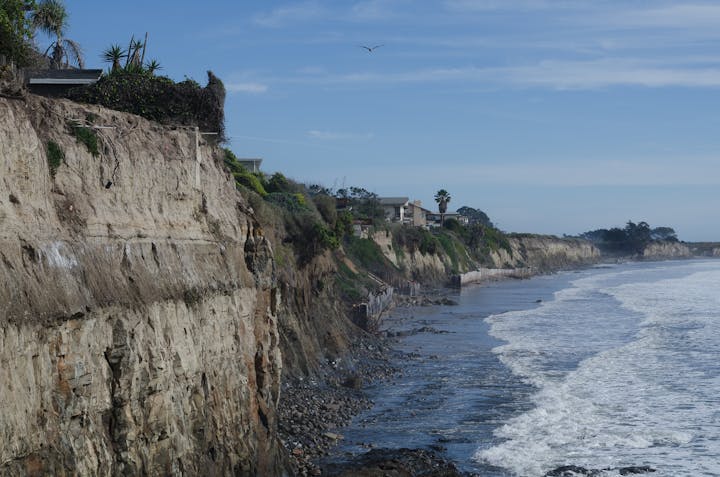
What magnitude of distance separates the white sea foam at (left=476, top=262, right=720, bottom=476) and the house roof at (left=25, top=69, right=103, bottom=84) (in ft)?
47.6

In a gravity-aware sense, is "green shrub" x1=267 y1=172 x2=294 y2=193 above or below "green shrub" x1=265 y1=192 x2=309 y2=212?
above

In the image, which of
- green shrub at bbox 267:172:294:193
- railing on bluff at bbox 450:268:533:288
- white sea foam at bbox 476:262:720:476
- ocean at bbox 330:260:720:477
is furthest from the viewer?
railing on bluff at bbox 450:268:533:288

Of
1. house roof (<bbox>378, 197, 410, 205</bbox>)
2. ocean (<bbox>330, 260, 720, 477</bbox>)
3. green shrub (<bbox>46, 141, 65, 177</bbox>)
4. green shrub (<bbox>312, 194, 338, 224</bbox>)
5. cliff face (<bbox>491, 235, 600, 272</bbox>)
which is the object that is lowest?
ocean (<bbox>330, 260, 720, 477</bbox>)

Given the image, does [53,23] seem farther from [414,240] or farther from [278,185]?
[414,240]

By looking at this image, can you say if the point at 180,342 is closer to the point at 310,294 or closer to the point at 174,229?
the point at 174,229

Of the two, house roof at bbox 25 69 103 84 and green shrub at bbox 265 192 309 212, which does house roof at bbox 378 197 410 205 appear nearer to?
green shrub at bbox 265 192 309 212

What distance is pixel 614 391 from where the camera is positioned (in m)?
30.0

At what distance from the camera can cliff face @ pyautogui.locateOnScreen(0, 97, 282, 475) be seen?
12.0 m

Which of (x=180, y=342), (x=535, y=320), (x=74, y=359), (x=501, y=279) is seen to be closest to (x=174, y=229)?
(x=180, y=342)

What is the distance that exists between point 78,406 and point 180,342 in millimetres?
3427

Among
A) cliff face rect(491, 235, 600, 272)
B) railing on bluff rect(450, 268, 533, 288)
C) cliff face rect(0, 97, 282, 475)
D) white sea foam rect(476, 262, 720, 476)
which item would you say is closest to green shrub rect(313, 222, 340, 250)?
white sea foam rect(476, 262, 720, 476)

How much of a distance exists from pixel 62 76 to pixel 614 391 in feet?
68.8

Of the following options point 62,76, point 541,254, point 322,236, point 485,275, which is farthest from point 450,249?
point 62,76

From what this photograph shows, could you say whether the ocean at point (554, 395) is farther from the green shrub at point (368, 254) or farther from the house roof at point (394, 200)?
the house roof at point (394, 200)
